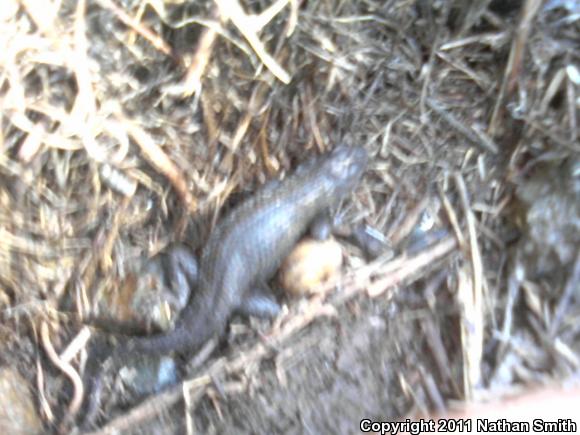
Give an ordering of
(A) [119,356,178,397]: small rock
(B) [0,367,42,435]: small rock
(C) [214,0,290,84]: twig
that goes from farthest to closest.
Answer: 1. (A) [119,356,178,397]: small rock
2. (B) [0,367,42,435]: small rock
3. (C) [214,0,290,84]: twig

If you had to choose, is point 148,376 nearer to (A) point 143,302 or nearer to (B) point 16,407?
(A) point 143,302

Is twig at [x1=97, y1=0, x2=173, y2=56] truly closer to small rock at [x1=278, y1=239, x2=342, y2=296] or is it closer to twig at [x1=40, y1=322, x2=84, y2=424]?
small rock at [x1=278, y1=239, x2=342, y2=296]

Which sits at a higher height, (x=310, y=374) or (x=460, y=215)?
(x=460, y=215)

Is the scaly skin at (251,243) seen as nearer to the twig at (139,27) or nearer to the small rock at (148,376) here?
the small rock at (148,376)

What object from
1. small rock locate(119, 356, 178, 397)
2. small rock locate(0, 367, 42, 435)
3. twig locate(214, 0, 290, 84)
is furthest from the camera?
small rock locate(119, 356, 178, 397)

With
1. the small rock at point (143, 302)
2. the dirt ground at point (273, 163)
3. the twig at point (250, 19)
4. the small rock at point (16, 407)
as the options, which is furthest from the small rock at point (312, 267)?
the small rock at point (16, 407)

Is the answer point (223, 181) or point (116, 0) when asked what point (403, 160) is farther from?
point (116, 0)

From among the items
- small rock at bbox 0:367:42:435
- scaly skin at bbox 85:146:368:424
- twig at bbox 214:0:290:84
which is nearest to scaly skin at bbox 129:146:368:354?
scaly skin at bbox 85:146:368:424

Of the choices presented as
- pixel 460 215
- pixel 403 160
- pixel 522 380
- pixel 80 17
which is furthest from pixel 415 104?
pixel 80 17
